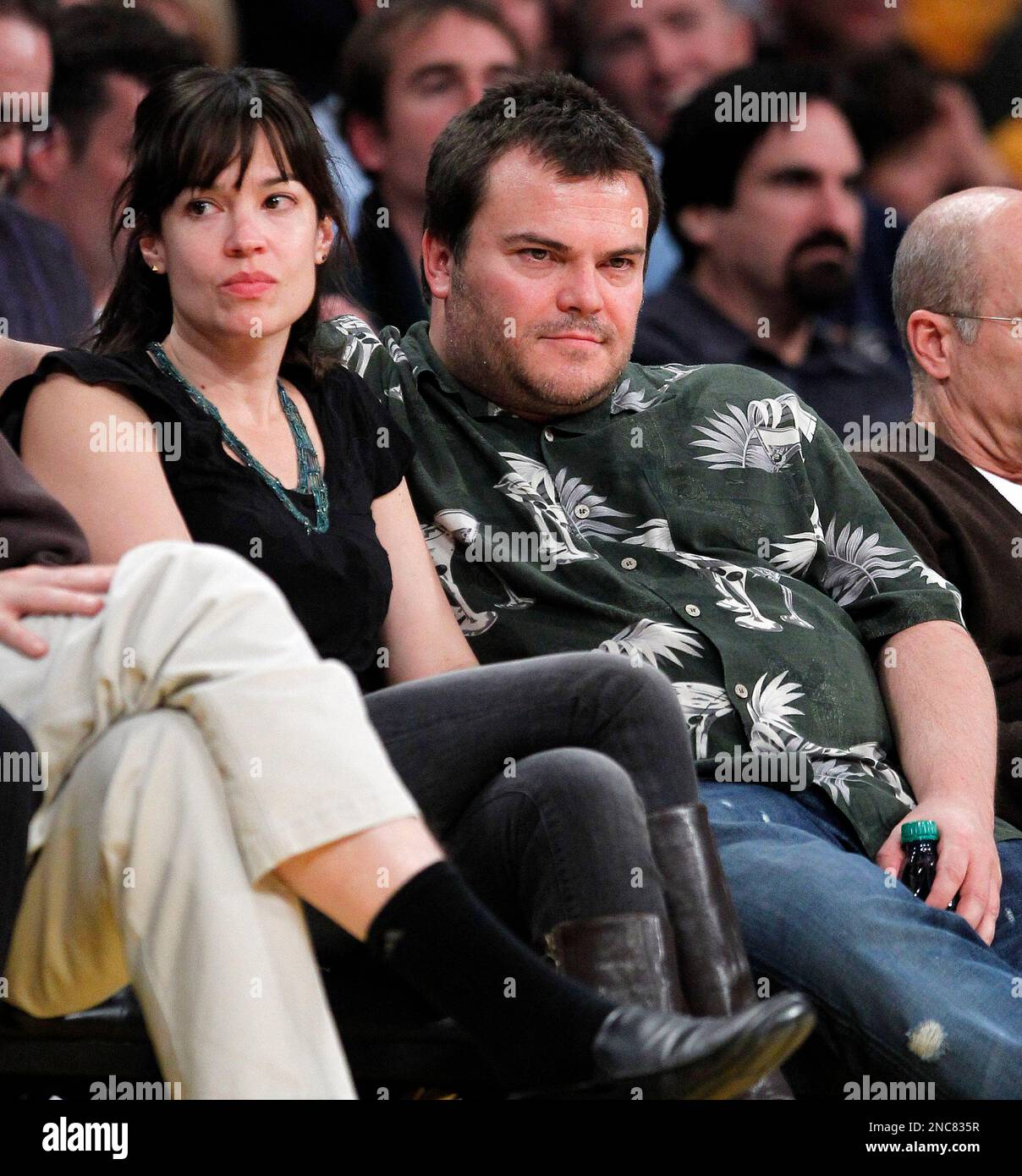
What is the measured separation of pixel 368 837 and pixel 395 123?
6.28ft

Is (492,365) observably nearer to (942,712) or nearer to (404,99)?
(942,712)

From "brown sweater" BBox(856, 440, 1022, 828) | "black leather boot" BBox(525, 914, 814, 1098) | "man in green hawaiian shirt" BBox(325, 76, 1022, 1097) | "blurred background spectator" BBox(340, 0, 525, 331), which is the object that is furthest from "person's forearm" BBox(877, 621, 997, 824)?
"blurred background spectator" BBox(340, 0, 525, 331)

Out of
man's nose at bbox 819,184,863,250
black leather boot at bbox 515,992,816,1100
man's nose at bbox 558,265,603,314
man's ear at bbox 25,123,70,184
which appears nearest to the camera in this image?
black leather boot at bbox 515,992,816,1100

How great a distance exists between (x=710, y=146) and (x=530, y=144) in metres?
1.35

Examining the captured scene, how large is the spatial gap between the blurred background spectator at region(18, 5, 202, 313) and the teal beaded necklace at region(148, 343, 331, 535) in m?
1.07

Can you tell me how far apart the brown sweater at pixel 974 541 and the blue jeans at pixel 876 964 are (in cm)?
48

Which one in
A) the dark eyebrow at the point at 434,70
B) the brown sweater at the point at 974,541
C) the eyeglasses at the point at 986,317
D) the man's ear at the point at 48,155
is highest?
the dark eyebrow at the point at 434,70

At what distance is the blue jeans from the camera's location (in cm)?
143

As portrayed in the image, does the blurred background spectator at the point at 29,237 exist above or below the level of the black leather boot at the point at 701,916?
above

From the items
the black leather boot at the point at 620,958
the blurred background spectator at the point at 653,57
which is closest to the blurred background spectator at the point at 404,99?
the blurred background spectator at the point at 653,57

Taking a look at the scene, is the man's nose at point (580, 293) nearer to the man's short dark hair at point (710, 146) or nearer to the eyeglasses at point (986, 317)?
the eyeglasses at point (986, 317)

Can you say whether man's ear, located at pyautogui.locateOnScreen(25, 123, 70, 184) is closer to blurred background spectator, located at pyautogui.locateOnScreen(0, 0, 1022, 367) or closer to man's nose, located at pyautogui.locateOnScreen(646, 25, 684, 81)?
blurred background spectator, located at pyautogui.locateOnScreen(0, 0, 1022, 367)

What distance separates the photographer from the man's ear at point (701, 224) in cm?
306

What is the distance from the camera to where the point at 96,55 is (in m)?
2.67
